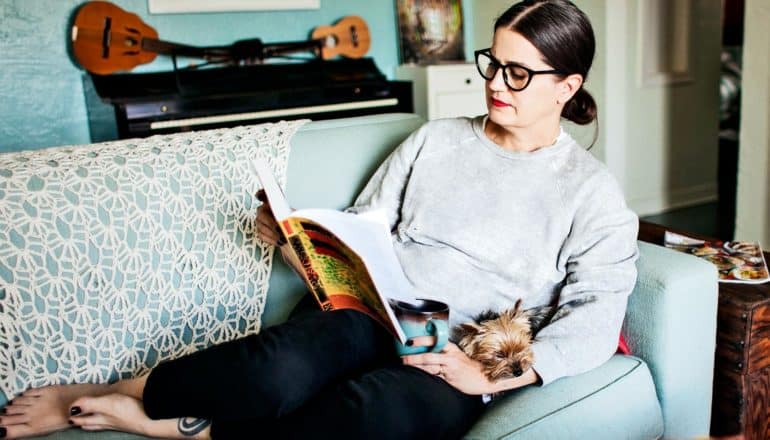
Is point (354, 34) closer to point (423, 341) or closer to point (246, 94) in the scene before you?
point (246, 94)

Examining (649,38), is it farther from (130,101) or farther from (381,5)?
(130,101)

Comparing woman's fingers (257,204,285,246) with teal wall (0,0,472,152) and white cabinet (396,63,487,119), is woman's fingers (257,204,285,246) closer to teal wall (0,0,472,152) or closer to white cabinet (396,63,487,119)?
teal wall (0,0,472,152)

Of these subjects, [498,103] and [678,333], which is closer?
[678,333]

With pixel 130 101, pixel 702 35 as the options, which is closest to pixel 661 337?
pixel 130 101

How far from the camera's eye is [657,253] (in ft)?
4.47

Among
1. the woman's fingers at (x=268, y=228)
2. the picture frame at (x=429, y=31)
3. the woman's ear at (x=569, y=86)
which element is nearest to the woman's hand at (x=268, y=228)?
the woman's fingers at (x=268, y=228)

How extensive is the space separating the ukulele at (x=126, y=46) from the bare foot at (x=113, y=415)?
2.31 m

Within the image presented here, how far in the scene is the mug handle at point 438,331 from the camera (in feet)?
3.74

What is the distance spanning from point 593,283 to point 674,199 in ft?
10.2

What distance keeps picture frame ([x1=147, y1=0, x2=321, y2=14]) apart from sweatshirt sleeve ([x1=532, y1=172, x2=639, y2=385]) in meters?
2.61

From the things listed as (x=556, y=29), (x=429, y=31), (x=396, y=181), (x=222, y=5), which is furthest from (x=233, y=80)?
(x=556, y=29)

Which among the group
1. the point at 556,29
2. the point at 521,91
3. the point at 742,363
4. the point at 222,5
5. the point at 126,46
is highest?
the point at 222,5

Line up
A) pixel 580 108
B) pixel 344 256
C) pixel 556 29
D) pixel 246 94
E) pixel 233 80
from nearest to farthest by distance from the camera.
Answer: pixel 344 256, pixel 556 29, pixel 580 108, pixel 246 94, pixel 233 80

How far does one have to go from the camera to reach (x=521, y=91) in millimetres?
1346
